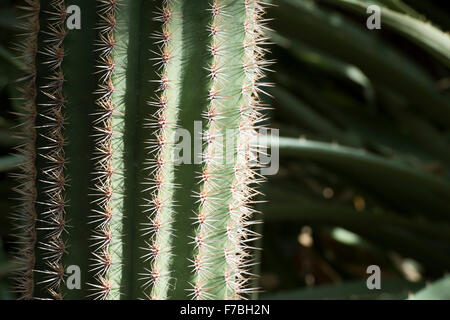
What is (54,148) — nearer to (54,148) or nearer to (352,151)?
(54,148)

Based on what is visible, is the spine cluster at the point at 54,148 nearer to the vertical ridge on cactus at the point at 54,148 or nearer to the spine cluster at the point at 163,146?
the vertical ridge on cactus at the point at 54,148

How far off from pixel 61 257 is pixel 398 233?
915mm

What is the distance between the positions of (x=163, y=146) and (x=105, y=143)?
7 cm

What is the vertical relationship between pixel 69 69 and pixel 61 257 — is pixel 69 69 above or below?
above

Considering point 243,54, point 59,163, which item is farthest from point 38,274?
point 243,54

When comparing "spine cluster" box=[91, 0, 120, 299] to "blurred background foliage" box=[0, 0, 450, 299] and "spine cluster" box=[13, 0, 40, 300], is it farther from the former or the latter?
"blurred background foliage" box=[0, 0, 450, 299]

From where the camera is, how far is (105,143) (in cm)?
73

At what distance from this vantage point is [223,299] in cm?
80

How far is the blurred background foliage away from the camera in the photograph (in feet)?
3.93

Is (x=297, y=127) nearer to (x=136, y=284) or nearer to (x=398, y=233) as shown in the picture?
(x=398, y=233)

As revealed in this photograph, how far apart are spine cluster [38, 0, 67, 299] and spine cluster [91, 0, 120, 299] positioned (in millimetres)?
41

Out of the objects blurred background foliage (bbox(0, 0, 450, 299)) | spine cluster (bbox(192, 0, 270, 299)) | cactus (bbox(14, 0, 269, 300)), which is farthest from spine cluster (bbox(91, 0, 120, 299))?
blurred background foliage (bbox(0, 0, 450, 299))

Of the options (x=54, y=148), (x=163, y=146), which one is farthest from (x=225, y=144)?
(x=54, y=148)

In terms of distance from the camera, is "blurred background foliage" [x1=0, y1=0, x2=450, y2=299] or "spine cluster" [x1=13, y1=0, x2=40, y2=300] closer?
"spine cluster" [x1=13, y1=0, x2=40, y2=300]
